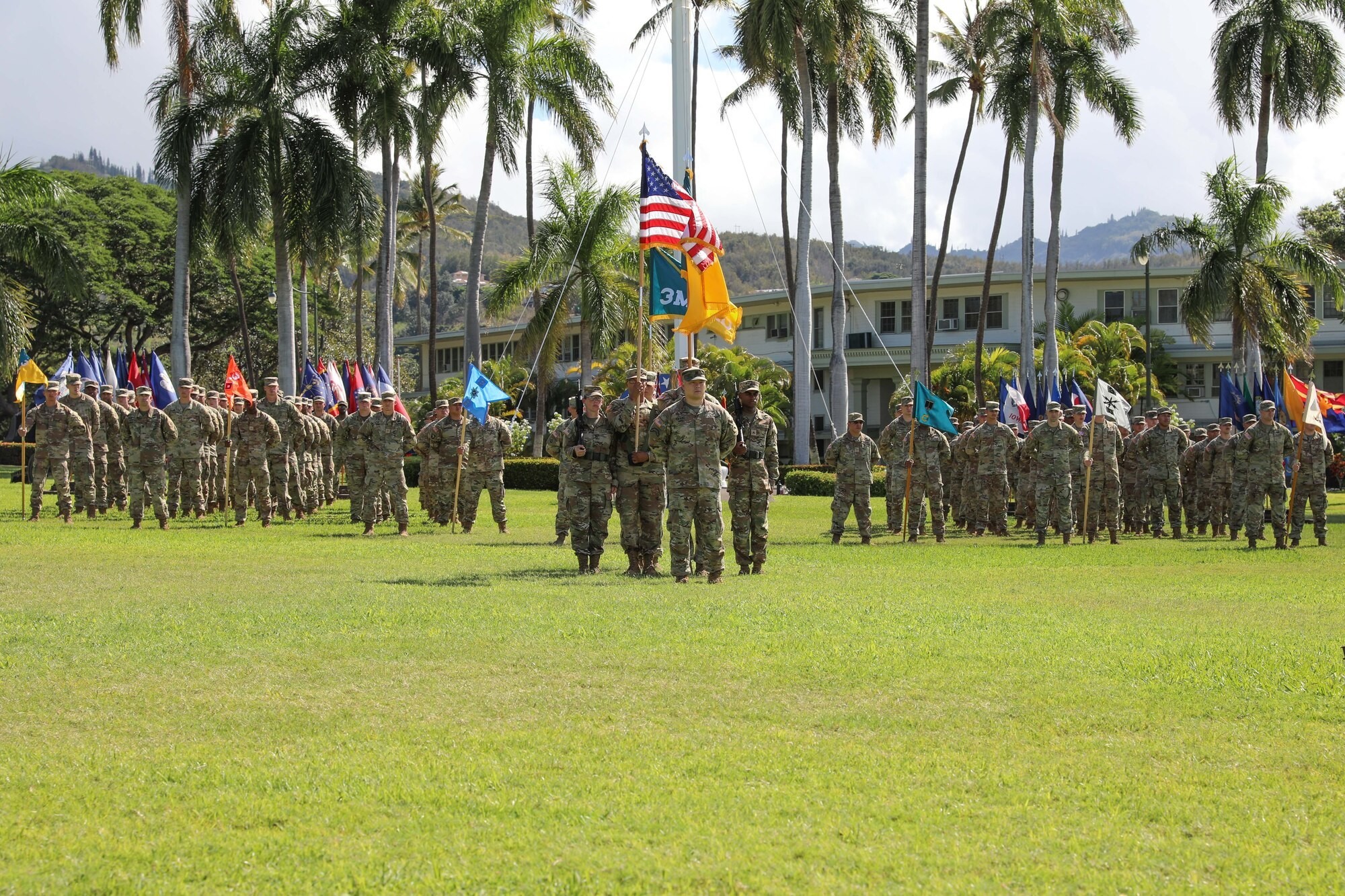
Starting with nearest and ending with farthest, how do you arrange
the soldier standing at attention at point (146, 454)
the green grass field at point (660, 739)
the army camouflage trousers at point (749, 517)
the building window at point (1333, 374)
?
→ the green grass field at point (660, 739), the army camouflage trousers at point (749, 517), the soldier standing at attention at point (146, 454), the building window at point (1333, 374)

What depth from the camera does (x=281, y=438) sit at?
21.3 meters

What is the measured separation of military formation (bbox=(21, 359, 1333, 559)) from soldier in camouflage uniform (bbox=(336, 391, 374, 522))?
0.12 feet

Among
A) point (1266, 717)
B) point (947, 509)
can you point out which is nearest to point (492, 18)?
point (947, 509)

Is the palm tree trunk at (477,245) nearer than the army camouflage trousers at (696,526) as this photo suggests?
No

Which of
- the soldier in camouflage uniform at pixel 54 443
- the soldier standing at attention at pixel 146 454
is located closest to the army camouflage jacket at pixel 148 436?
the soldier standing at attention at pixel 146 454

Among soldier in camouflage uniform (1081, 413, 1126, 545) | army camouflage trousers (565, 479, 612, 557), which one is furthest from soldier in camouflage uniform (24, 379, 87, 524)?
soldier in camouflage uniform (1081, 413, 1126, 545)

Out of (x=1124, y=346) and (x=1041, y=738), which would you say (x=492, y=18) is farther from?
(x=1041, y=738)

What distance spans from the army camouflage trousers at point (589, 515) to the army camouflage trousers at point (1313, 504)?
10681mm

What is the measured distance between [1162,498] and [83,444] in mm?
17762

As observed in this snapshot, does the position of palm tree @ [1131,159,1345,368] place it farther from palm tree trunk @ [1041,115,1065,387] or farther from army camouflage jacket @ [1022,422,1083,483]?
army camouflage jacket @ [1022,422,1083,483]

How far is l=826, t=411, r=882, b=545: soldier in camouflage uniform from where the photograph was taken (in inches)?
768

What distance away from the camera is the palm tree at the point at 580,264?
1549 inches

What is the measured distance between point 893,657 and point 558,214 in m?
32.6

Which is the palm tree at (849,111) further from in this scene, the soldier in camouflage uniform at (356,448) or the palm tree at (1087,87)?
the soldier in camouflage uniform at (356,448)
